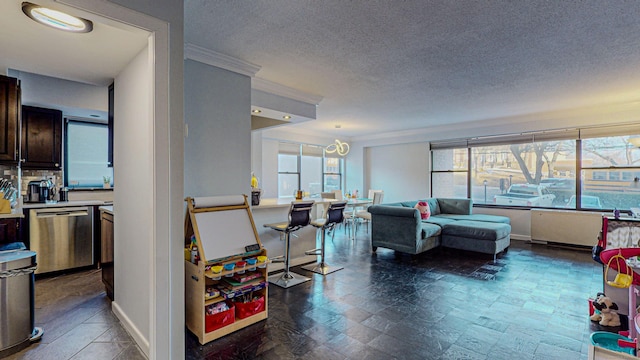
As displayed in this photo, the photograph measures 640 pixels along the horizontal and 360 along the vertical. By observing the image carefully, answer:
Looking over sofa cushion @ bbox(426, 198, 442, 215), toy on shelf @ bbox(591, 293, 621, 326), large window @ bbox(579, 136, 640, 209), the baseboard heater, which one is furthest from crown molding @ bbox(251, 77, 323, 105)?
large window @ bbox(579, 136, 640, 209)

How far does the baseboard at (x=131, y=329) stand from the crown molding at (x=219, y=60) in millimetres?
2375

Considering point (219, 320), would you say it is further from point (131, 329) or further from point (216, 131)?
point (216, 131)

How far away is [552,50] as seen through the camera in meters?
2.89

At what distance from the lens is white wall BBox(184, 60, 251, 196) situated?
9.64 feet

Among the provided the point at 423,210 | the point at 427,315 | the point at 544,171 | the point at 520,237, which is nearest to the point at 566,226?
the point at 520,237

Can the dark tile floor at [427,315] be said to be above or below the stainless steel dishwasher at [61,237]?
below

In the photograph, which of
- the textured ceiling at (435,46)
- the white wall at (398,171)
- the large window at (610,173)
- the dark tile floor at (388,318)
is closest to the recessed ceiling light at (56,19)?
the textured ceiling at (435,46)

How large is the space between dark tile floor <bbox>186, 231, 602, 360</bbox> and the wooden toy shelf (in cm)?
12

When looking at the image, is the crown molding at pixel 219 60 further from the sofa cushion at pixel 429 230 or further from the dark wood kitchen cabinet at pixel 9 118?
the sofa cushion at pixel 429 230

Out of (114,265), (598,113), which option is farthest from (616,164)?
(114,265)

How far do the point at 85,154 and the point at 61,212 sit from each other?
3.90 ft

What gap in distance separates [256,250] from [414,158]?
6042 millimetres

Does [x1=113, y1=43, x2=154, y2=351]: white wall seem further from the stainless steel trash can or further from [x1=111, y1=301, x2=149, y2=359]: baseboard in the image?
the stainless steel trash can

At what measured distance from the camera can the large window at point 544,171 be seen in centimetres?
524
